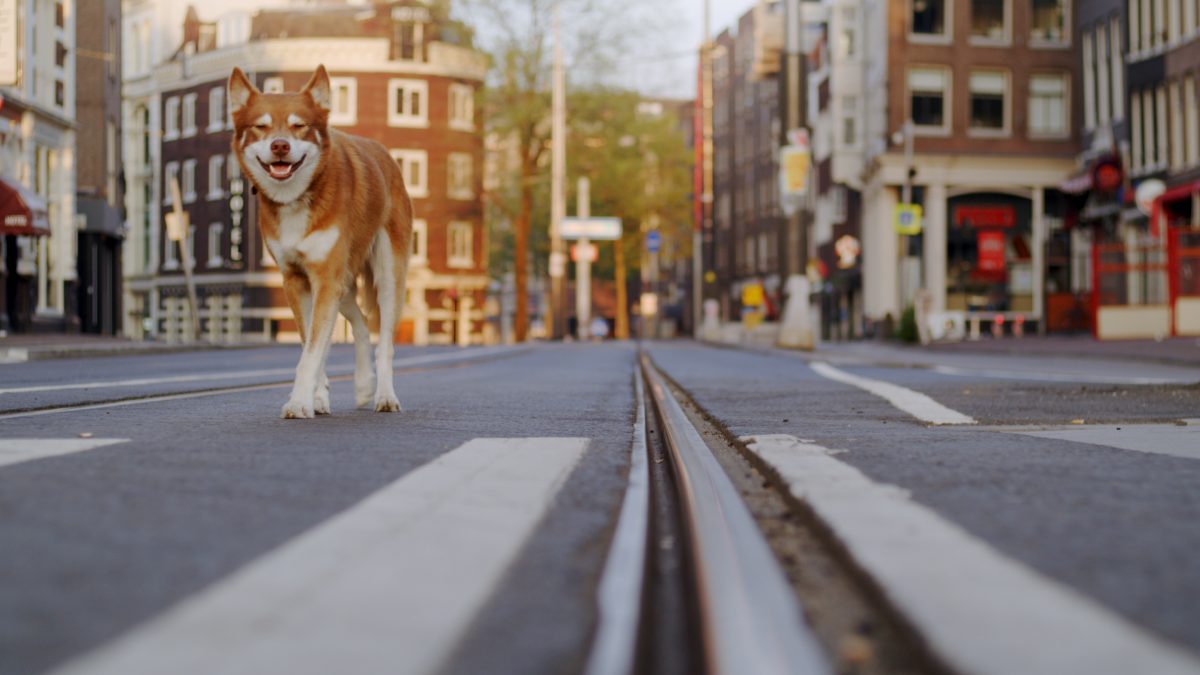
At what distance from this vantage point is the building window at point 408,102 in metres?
59.3

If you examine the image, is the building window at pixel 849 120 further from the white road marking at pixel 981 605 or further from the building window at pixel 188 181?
the white road marking at pixel 981 605

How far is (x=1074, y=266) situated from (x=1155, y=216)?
817 centimetres

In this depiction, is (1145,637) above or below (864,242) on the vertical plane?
below

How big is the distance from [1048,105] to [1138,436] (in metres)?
38.6

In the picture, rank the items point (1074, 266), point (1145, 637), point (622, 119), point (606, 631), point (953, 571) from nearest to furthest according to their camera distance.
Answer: point (1145, 637)
point (606, 631)
point (953, 571)
point (1074, 266)
point (622, 119)

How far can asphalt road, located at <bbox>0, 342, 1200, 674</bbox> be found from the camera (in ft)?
6.64

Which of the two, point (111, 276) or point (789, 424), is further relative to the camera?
point (111, 276)

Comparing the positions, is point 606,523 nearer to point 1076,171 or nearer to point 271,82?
point 1076,171

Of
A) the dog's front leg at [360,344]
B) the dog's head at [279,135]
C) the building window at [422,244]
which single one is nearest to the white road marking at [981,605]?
the dog's head at [279,135]

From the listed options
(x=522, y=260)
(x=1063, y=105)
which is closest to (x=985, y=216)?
(x=1063, y=105)

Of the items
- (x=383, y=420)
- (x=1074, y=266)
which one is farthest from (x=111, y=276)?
(x=383, y=420)

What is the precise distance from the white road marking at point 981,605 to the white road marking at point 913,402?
3.71 m

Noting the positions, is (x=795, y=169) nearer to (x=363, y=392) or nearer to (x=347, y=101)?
(x=363, y=392)

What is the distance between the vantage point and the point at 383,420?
19.7ft
